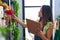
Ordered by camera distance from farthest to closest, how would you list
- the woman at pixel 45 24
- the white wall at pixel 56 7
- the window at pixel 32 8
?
the white wall at pixel 56 7
the window at pixel 32 8
the woman at pixel 45 24

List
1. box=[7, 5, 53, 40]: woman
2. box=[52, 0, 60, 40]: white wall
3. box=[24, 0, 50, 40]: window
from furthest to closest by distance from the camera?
box=[52, 0, 60, 40]: white wall
box=[24, 0, 50, 40]: window
box=[7, 5, 53, 40]: woman

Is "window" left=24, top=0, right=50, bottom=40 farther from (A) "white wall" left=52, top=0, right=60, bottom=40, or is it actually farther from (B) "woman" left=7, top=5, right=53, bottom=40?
(B) "woman" left=7, top=5, right=53, bottom=40

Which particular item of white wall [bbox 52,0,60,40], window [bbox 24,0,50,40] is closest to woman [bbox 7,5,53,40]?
window [bbox 24,0,50,40]

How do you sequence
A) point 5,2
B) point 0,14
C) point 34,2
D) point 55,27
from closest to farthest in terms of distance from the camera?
point 0,14, point 5,2, point 55,27, point 34,2

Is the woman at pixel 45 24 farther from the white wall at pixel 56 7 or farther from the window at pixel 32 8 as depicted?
the white wall at pixel 56 7

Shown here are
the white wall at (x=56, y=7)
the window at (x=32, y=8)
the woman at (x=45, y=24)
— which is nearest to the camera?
the woman at (x=45, y=24)

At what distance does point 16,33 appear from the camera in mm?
1331

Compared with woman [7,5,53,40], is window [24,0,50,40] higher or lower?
higher

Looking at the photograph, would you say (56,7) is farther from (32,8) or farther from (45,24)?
(45,24)

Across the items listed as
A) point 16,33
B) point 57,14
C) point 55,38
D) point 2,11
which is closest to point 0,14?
point 2,11

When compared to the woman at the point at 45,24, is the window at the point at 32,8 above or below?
above

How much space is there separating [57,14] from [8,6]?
3.64 feet

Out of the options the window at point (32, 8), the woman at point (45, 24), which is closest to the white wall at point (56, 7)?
the window at point (32, 8)

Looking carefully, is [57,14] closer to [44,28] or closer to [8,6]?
[44,28]
